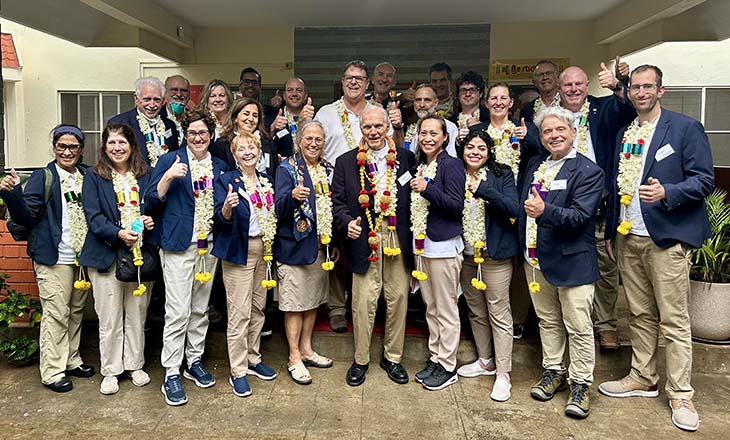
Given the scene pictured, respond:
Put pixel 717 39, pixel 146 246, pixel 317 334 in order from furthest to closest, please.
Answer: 1. pixel 717 39
2. pixel 317 334
3. pixel 146 246

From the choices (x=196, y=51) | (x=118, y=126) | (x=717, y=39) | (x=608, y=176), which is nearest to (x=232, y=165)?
(x=118, y=126)

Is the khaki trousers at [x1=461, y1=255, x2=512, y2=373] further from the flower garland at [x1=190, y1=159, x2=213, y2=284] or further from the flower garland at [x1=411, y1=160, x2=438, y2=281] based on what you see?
the flower garland at [x1=190, y1=159, x2=213, y2=284]

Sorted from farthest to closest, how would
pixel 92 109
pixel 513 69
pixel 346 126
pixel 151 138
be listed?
pixel 92 109
pixel 513 69
pixel 346 126
pixel 151 138

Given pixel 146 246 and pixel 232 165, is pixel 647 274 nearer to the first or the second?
pixel 232 165

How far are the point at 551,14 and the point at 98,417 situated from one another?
231 inches

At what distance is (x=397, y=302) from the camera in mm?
3459

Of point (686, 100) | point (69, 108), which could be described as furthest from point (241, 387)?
point (686, 100)

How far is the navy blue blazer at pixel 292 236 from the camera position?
3318 millimetres

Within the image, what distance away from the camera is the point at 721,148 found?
6.83m

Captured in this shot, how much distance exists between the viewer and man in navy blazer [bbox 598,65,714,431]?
9.84 feet

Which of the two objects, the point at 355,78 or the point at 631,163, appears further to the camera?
the point at 355,78

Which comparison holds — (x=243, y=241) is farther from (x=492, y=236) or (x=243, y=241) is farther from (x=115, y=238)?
(x=492, y=236)

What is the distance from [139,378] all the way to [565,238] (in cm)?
279

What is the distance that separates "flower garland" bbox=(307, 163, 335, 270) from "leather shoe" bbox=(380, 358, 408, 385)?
0.79m
